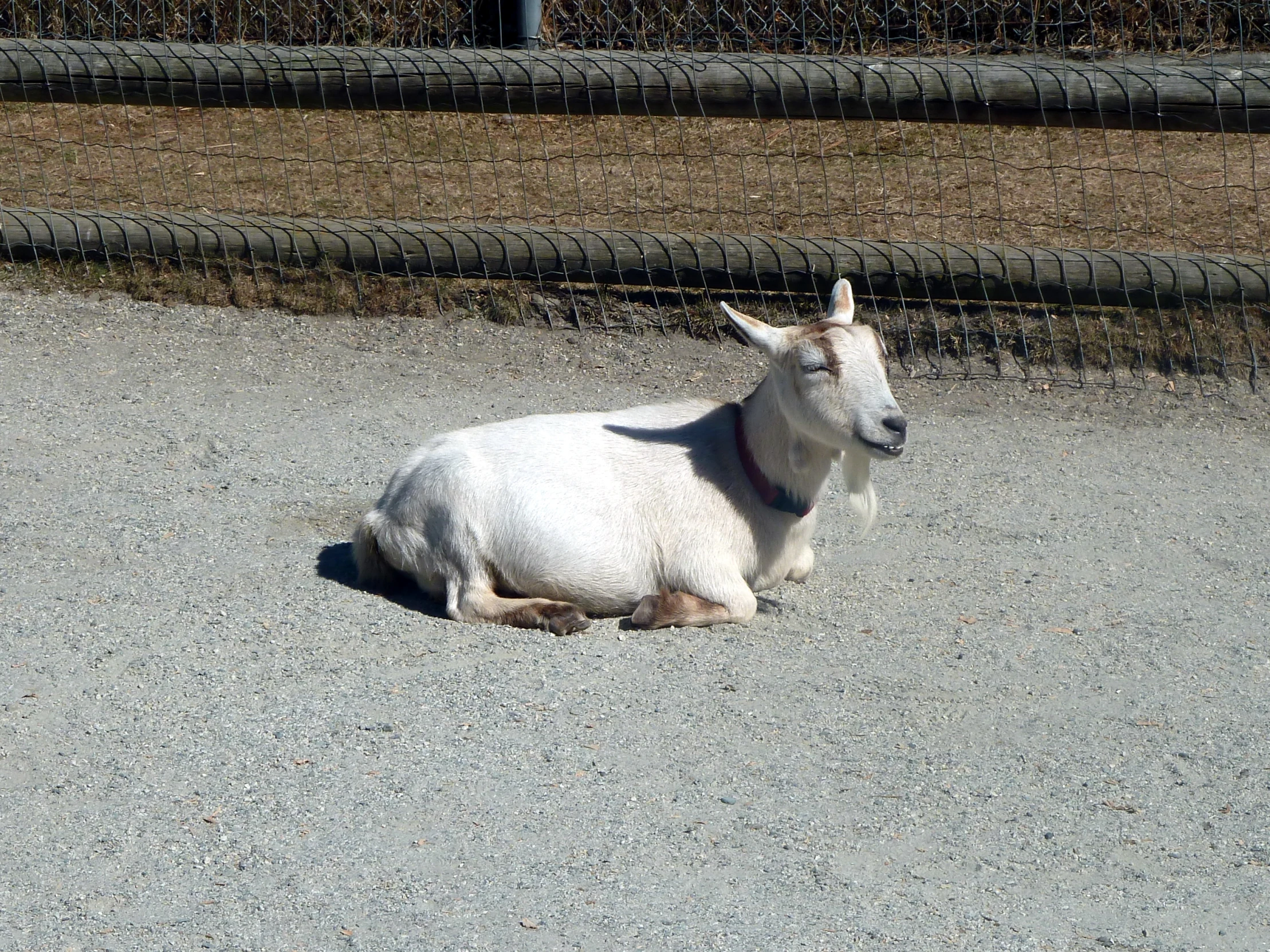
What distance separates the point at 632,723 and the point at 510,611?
0.89m

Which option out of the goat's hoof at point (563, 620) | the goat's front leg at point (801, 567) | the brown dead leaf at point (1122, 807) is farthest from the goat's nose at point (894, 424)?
the brown dead leaf at point (1122, 807)

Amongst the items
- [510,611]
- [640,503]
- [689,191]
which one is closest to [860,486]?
[640,503]

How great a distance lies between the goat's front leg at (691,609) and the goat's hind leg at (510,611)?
204mm

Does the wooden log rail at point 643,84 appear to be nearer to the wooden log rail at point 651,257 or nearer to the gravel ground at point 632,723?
the wooden log rail at point 651,257

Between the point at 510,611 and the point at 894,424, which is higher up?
the point at 894,424

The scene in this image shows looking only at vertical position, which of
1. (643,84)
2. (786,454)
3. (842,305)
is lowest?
(786,454)

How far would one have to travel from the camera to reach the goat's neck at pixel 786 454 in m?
5.17

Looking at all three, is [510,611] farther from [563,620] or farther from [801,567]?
[801,567]

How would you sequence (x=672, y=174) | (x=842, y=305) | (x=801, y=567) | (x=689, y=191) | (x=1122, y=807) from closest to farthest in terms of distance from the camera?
(x=1122, y=807), (x=801, y=567), (x=842, y=305), (x=689, y=191), (x=672, y=174)

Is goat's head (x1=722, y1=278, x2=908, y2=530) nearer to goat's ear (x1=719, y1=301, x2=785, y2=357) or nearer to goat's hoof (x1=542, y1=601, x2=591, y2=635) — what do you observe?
goat's ear (x1=719, y1=301, x2=785, y2=357)

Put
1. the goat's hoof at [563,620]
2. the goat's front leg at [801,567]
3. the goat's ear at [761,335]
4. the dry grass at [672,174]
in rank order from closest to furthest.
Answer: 1. the goat's hoof at [563,620]
2. the goat's ear at [761,335]
3. the goat's front leg at [801,567]
4. the dry grass at [672,174]

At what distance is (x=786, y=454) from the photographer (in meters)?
5.18

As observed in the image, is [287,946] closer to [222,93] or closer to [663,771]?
[663,771]

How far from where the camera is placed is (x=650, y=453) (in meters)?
5.25
